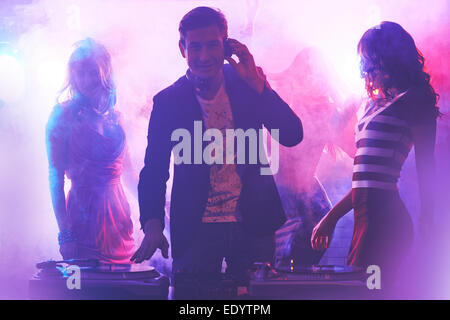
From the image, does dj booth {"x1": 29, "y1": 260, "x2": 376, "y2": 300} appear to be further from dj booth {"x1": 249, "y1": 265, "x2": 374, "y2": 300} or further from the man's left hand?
the man's left hand

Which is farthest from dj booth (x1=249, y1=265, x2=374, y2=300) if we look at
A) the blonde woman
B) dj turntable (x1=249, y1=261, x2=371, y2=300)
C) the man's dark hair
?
the man's dark hair

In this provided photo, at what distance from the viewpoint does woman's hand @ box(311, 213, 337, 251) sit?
2969 mm

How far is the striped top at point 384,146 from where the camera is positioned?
2777 mm

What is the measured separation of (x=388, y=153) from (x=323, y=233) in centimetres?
55

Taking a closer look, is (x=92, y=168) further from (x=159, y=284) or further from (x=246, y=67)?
(x=246, y=67)

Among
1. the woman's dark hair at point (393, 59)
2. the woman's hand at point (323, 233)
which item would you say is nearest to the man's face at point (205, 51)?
the woman's dark hair at point (393, 59)

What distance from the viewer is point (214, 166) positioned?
113 inches

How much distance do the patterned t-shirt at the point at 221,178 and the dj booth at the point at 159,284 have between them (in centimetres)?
40

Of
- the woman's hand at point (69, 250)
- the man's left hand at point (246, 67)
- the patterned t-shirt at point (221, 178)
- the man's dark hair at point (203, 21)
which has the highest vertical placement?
the man's dark hair at point (203, 21)

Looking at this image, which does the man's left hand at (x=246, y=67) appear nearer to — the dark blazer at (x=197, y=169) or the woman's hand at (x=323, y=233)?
the dark blazer at (x=197, y=169)

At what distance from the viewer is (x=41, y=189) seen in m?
3.15
